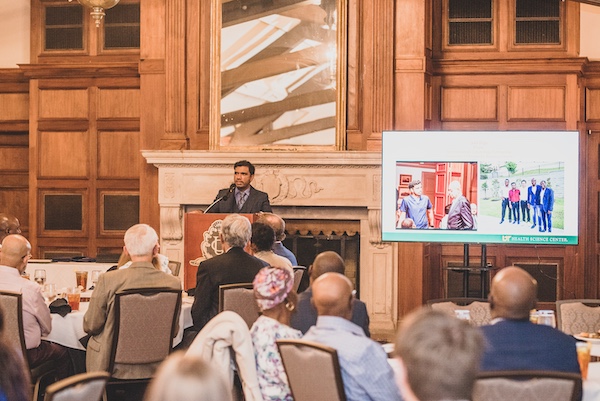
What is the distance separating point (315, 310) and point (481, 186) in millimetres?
3442

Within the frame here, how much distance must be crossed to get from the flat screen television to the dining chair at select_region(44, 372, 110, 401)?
517cm

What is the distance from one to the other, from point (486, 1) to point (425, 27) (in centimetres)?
83

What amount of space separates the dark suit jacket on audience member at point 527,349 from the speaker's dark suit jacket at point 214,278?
2.44 metres

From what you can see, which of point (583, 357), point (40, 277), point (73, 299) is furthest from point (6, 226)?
point (583, 357)

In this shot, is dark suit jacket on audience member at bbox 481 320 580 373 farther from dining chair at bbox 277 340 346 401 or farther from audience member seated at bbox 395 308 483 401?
audience member seated at bbox 395 308 483 401

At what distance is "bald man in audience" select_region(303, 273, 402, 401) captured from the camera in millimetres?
3559

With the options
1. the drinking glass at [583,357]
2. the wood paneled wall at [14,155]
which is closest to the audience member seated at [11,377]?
the drinking glass at [583,357]

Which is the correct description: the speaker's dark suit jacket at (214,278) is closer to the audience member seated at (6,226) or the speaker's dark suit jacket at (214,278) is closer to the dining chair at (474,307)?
the dining chair at (474,307)

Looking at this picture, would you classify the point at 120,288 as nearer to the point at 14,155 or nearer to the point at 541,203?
the point at 541,203

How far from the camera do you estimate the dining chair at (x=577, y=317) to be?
18.7 feet

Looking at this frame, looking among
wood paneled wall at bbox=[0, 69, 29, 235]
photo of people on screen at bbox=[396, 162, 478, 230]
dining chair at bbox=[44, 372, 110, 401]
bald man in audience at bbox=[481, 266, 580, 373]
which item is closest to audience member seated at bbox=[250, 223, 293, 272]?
photo of people on screen at bbox=[396, 162, 478, 230]

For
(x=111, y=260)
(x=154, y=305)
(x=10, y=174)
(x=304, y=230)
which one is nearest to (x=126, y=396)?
(x=154, y=305)

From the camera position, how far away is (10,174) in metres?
11.0

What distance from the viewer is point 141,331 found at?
17.9ft
